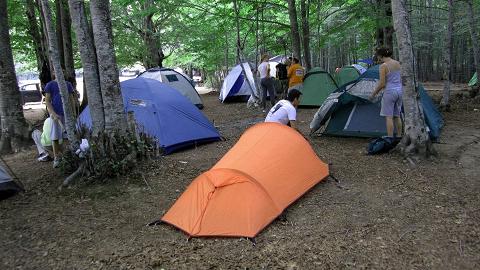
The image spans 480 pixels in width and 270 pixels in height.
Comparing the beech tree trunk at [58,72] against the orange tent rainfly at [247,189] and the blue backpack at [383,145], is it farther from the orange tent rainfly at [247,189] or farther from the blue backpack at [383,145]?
the blue backpack at [383,145]

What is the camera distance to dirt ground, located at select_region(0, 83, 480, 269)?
3564 millimetres

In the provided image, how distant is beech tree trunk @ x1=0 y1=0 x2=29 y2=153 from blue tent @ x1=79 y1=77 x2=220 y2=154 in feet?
6.36

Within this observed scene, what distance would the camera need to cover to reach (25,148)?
904 cm

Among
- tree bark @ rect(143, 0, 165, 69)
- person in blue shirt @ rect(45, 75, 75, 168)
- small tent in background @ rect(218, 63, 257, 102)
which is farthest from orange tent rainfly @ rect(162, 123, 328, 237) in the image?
tree bark @ rect(143, 0, 165, 69)

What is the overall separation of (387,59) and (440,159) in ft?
5.78

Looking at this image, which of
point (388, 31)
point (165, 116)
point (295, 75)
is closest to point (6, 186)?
point (165, 116)

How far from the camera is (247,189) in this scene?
13.8 feet

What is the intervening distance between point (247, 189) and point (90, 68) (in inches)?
128

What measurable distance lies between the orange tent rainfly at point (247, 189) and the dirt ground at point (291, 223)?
127 millimetres

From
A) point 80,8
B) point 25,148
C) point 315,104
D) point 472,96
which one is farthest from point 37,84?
point 472,96

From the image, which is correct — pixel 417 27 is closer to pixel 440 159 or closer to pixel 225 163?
pixel 440 159

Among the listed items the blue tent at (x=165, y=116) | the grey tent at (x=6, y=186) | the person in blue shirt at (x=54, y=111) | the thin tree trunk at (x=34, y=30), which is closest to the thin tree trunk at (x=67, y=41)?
the thin tree trunk at (x=34, y=30)

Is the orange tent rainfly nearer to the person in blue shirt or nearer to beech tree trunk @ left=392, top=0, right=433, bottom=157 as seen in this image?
beech tree trunk @ left=392, top=0, right=433, bottom=157

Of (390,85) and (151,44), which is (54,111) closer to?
(390,85)
